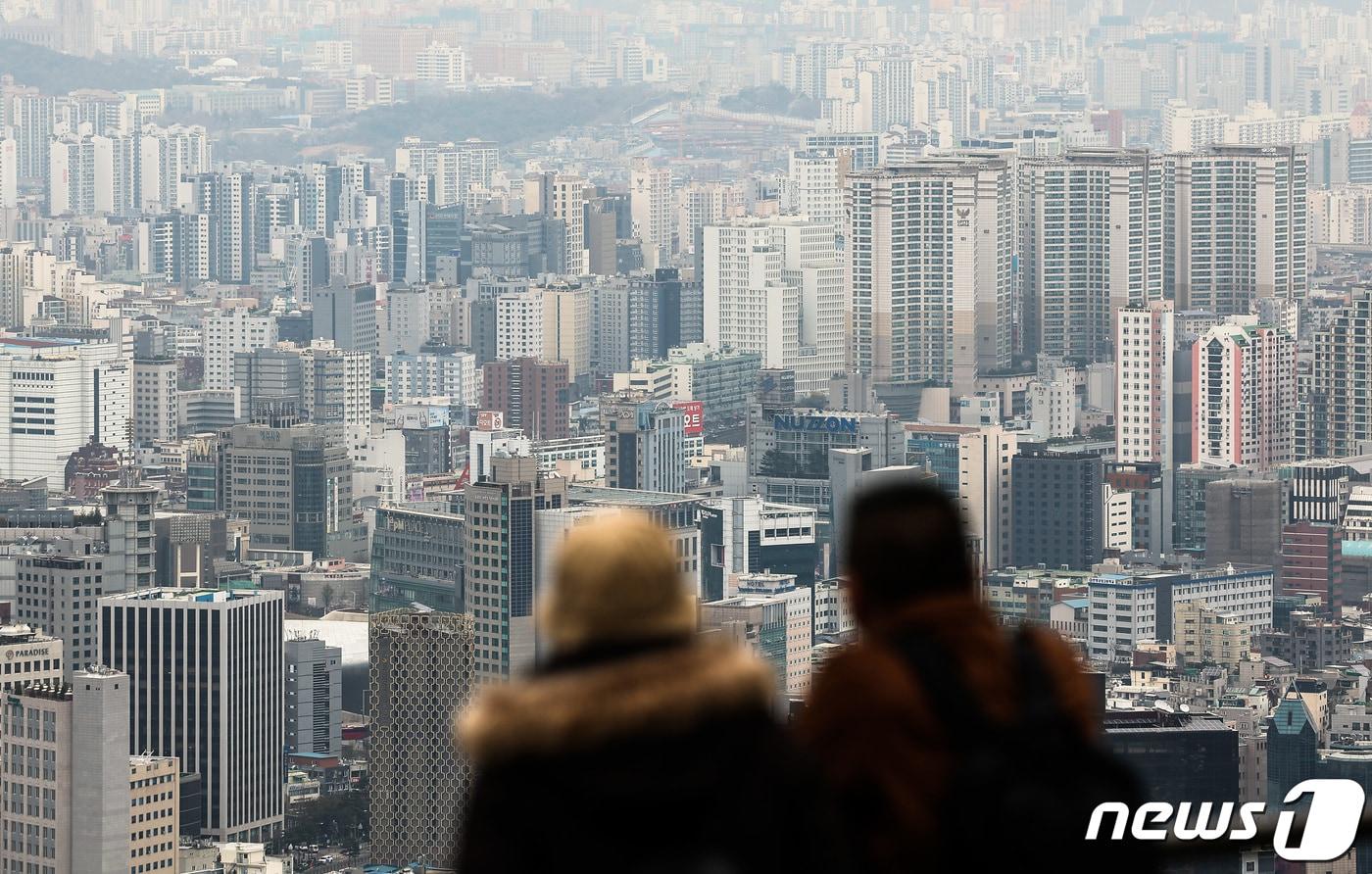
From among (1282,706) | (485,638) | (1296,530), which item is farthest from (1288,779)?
(1296,530)

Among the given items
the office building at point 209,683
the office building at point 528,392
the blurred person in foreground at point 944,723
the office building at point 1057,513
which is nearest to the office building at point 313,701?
the office building at point 209,683

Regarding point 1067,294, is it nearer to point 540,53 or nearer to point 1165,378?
point 1165,378

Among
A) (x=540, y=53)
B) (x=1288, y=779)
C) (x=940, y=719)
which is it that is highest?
(x=540, y=53)

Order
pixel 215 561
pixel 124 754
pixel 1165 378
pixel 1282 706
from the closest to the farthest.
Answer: pixel 124 754 < pixel 1282 706 < pixel 215 561 < pixel 1165 378

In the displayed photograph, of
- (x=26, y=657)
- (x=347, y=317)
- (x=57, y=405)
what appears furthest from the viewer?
(x=347, y=317)

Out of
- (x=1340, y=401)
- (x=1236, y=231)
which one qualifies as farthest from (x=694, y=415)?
(x=1236, y=231)
